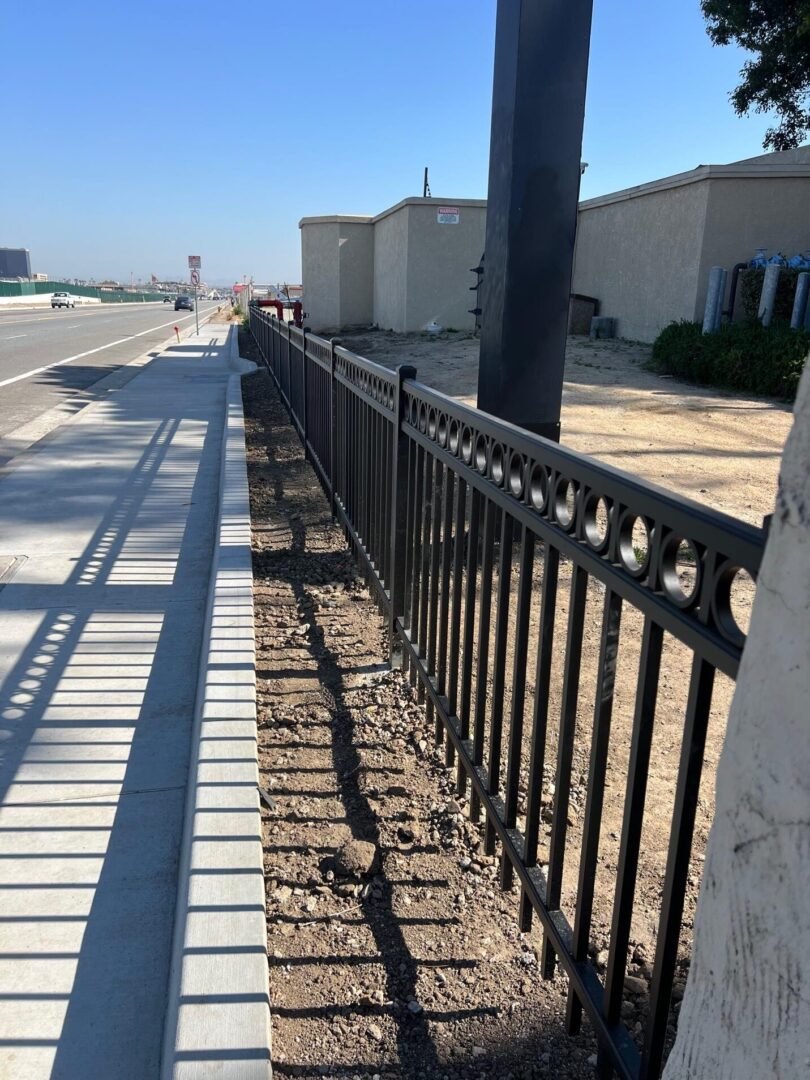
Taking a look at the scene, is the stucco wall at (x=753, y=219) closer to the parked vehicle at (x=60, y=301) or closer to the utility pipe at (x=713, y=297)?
the utility pipe at (x=713, y=297)

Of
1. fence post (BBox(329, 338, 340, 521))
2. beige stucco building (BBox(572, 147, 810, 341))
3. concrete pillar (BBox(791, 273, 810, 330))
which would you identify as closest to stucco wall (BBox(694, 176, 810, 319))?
beige stucco building (BBox(572, 147, 810, 341))

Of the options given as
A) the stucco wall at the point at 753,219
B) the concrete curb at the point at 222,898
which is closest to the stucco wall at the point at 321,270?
the stucco wall at the point at 753,219

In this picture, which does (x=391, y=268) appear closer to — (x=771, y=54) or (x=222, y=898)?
(x=771, y=54)

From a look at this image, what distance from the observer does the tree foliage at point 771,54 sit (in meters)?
19.8

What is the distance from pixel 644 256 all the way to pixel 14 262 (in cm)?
15026


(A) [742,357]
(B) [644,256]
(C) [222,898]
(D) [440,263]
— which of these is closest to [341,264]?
(D) [440,263]

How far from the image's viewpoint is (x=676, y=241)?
16.4m

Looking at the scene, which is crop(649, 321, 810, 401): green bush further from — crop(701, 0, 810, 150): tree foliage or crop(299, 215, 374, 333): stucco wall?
crop(299, 215, 374, 333): stucco wall

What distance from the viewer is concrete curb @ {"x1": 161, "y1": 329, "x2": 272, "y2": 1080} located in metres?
1.99

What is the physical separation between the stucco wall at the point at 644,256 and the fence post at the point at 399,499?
1347cm

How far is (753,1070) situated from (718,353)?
12703 millimetres

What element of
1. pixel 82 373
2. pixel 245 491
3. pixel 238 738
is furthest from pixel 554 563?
pixel 82 373

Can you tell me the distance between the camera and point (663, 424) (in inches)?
372

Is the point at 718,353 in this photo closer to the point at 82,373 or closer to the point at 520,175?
the point at 520,175
